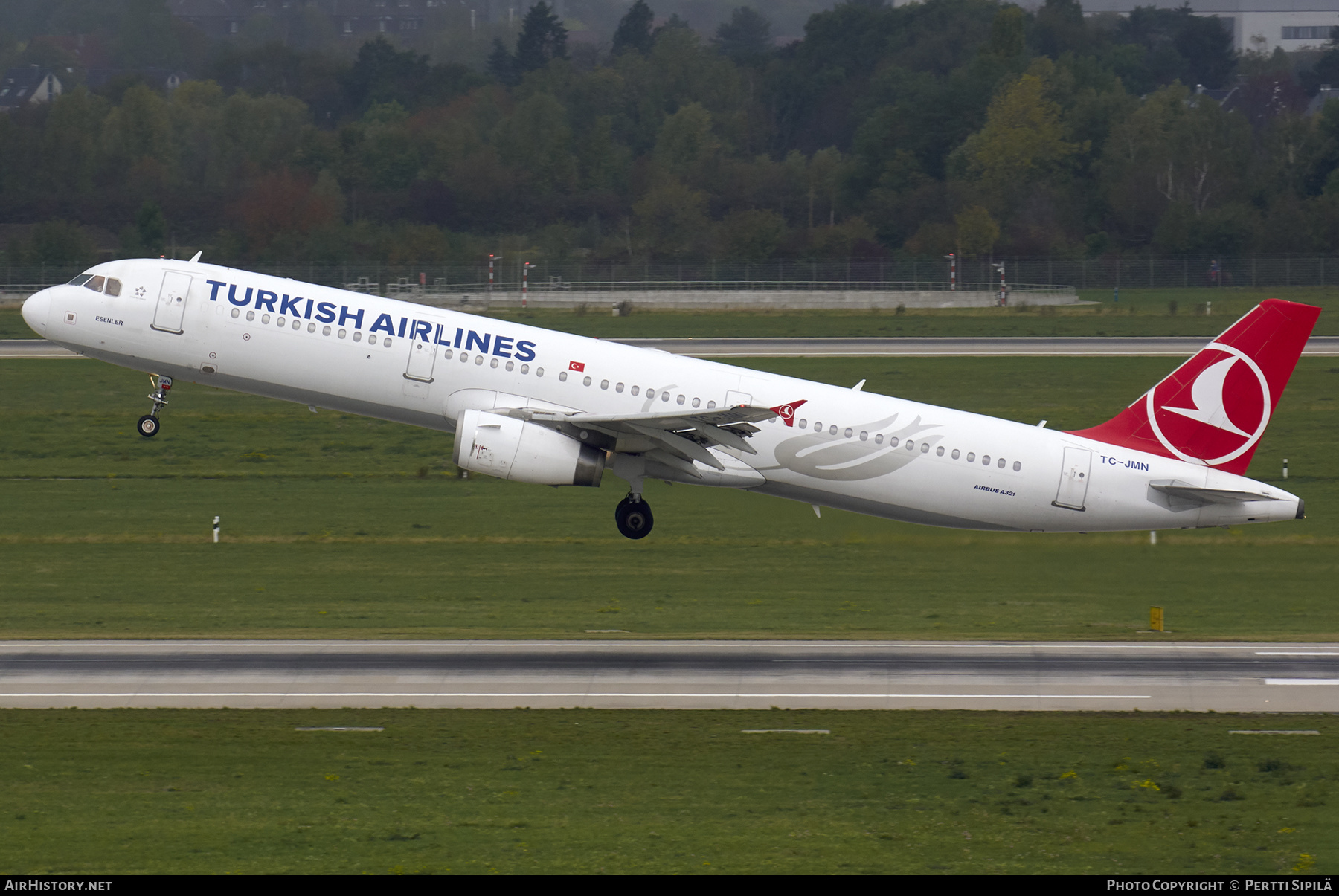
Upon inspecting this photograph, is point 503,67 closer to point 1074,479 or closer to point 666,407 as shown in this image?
point 666,407

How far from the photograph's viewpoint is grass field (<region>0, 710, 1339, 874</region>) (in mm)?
23984

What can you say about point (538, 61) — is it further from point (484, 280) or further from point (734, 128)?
point (484, 280)

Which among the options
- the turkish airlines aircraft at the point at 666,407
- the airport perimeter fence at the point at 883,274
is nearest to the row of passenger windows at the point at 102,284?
the turkish airlines aircraft at the point at 666,407

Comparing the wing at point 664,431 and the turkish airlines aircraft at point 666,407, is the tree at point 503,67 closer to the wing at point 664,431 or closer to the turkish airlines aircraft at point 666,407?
the turkish airlines aircraft at point 666,407

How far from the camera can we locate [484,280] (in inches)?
4547

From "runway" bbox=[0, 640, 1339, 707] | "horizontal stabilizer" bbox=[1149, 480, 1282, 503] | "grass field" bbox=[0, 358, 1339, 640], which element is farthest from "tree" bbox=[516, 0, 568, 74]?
"runway" bbox=[0, 640, 1339, 707]

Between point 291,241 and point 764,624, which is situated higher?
point 291,241

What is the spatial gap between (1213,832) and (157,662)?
908 inches

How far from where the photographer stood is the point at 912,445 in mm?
40562

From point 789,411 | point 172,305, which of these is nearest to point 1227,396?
point 789,411

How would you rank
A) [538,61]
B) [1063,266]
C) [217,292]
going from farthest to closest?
[538,61] < [1063,266] < [217,292]

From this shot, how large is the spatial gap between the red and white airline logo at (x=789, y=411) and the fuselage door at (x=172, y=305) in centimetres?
1481

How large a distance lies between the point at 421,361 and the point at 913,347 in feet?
179

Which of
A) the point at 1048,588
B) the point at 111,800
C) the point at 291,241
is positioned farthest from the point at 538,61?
the point at 111,800
